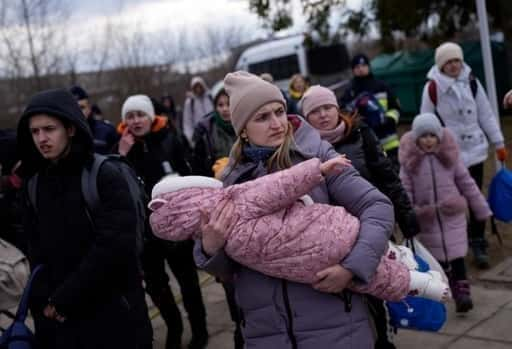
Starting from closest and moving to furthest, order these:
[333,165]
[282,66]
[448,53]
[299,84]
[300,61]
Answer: [333,165]
[448,53]
[299,84]
[300,61]
[282,66]

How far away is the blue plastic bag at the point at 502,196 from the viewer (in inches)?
244

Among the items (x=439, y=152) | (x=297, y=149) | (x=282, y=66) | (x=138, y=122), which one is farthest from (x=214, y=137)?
(x=282, y=66)

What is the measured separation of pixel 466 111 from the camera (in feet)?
21.6

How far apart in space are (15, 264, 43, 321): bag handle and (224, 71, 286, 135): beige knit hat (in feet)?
3.69

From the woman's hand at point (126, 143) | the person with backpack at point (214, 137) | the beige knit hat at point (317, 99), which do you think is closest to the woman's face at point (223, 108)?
the person with backpack at point (214, 137)

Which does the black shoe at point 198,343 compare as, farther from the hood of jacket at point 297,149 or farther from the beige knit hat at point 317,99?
the hood of jacket at point 297,149

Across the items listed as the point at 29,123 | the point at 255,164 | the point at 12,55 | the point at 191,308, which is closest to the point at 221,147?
the point at 191,308

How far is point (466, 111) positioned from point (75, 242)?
4434mm

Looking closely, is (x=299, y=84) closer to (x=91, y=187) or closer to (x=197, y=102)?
(x=197, y=102)

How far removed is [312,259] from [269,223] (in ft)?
0.62

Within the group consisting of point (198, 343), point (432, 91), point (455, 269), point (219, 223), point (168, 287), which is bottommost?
point (198, 343)

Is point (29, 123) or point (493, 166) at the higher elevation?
point (29, 123)

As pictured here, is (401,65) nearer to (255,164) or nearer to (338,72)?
(338,72)

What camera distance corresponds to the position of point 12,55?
48.0 ft
